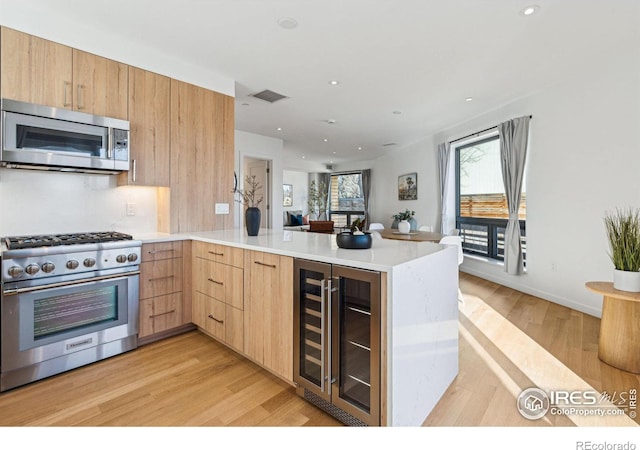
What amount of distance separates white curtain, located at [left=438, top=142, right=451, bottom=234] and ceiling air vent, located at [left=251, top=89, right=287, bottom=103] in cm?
336

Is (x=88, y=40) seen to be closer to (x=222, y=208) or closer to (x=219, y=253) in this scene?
(x=222, y=208)

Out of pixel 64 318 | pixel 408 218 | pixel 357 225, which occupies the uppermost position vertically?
pixel 408 218

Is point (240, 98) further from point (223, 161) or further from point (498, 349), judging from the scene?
point (498, 349)

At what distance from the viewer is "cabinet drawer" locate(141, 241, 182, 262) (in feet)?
8.52

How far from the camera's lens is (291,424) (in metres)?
1.66

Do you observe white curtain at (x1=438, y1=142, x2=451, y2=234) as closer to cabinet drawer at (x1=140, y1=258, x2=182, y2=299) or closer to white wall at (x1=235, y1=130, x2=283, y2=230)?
white wall at (x1=235, y1=130, x2=283, y2=230)

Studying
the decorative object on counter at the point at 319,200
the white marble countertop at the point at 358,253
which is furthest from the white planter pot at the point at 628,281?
the decorative object on counter at the point at 319,200

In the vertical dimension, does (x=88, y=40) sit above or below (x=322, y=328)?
above

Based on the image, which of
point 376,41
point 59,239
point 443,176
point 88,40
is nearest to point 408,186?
point 443,176

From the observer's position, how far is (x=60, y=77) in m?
2.40

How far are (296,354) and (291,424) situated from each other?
0.35m

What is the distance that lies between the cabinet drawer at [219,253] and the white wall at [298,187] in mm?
7559

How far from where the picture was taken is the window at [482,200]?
4.92 m

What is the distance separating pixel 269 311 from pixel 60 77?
2.40 m
